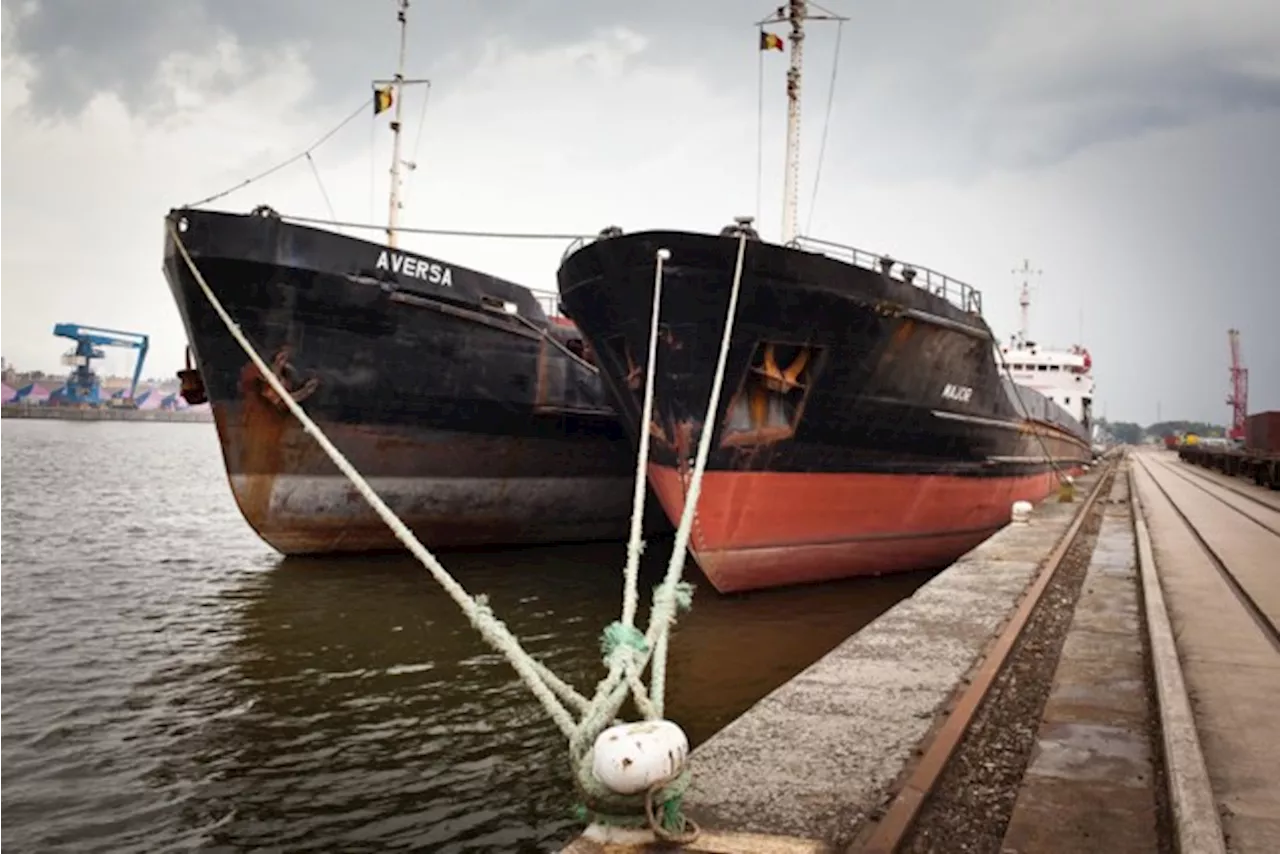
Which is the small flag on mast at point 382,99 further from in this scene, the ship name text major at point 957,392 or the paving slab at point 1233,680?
the paving slab at point 1233,680

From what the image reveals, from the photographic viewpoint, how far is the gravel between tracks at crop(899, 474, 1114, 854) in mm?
3121

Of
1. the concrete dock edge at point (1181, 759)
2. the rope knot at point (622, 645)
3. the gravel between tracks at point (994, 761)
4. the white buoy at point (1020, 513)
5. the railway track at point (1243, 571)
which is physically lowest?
the gravel between tracks at point (994, 761)

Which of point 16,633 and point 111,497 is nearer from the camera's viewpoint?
point 16,633

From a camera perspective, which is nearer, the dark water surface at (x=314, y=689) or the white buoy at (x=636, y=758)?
the white buoy at (x=636, y=758)

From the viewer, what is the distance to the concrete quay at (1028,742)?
310 centimetres

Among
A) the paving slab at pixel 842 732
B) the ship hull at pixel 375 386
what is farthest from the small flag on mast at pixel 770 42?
the paving slab at pixel 842 732

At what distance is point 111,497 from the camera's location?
84.2 ft

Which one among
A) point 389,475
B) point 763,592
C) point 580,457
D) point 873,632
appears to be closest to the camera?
point 873,632

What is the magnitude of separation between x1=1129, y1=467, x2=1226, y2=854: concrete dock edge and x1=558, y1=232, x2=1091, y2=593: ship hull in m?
5.13

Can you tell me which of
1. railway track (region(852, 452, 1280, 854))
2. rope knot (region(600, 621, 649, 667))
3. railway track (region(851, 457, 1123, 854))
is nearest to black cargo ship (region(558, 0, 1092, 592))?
railway track (region(852, 452, 1280, 854))

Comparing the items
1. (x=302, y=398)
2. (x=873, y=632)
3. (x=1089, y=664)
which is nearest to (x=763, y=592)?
(x=873, y=632)

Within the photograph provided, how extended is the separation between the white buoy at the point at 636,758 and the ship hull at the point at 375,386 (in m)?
11.6

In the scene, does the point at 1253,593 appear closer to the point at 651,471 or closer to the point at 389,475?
the point at 651,471

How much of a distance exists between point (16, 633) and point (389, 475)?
5.67 m
